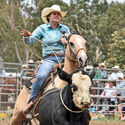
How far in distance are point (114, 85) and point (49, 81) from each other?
8871 millimetres

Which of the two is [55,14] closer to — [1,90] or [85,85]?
[85,85]

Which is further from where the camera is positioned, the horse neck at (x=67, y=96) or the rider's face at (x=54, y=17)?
the rider's face at (x=54, y=17)

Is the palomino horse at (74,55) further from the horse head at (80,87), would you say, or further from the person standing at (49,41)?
the horse head at (80,87)

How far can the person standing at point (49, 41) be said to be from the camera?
341 inches

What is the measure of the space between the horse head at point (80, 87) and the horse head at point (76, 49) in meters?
0.59

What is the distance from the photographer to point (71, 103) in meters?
6.66

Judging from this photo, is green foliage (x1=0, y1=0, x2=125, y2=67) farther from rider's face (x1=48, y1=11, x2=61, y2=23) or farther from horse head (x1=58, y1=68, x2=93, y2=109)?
horse head (x1=58, y1=68, x2=93, y2=109)

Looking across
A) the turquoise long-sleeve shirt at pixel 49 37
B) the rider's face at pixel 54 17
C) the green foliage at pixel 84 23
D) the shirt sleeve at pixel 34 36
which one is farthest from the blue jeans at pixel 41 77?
the green foliage at pixel 84 23

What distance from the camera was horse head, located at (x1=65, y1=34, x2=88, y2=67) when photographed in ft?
23.6

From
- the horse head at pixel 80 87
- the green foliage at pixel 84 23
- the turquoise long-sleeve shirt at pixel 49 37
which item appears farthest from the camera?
the green foliage at pixel 84 23

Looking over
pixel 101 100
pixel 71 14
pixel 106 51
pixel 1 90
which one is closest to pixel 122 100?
pixel 101 100

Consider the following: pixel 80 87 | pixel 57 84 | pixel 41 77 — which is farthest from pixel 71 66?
pixel 80 87

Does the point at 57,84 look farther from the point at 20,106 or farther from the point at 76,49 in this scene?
the point at 20,106

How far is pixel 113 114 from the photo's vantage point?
15703 mm
